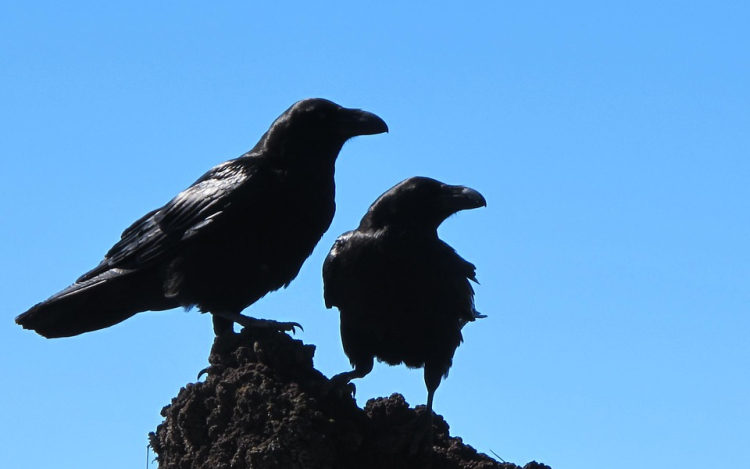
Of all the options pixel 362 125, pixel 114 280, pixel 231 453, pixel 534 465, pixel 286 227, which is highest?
pixel 362 125

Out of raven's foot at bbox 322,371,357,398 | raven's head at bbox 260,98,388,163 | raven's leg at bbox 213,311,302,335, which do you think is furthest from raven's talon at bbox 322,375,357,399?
raven's head at bbox 260,98,388,163

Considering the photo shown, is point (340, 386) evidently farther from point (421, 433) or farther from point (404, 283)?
point (404, 283)

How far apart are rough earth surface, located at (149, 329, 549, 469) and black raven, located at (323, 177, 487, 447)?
1.19 metres

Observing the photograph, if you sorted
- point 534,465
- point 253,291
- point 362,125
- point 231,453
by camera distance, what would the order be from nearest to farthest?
point 231,453
point 534,465
point 253,291
point 362,125

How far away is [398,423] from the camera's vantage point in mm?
8133

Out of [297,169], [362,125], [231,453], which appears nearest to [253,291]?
[297,169]

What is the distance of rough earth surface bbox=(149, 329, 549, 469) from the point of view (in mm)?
7145

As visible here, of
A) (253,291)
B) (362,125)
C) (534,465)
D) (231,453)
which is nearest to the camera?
(231,453)

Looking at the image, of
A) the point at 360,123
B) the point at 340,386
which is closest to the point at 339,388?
the point at 340,386

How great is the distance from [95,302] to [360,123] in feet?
8.48

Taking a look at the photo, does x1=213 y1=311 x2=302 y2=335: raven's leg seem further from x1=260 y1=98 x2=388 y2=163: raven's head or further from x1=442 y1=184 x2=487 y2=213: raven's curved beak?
x1=442 y1=184 x2=487 y2=213: raven's curved beak

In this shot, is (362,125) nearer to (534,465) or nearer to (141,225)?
(141,225)

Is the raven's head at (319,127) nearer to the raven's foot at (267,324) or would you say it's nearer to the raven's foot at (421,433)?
the raven's foot at (267,324)

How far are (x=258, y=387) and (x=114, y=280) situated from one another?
2.72 metres
